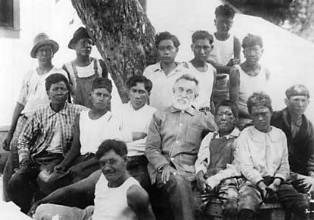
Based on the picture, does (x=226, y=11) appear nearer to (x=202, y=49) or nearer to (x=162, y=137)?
(x=202, y=49)

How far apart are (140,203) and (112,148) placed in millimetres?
403

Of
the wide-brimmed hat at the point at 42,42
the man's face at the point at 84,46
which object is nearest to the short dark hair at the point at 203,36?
the man's face at the point at 84,46

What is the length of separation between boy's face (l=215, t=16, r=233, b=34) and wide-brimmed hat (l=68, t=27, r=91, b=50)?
944 mm

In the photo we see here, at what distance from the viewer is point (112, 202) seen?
341 centimetres

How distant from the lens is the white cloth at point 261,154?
3021 millimetres

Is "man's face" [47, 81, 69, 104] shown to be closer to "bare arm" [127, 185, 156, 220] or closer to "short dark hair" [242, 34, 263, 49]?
"bare arm" [127, 185, 156, 220]

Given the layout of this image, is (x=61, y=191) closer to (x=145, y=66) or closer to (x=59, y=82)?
Answer: (x=59, y=82)

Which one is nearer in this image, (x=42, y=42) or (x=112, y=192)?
(x=112, y=192)

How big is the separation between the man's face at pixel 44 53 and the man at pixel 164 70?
0.83 m

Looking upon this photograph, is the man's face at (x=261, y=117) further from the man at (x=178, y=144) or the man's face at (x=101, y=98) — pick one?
the man's face at (x=101, y=98)

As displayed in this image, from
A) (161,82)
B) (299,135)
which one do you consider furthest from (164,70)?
(299,135)

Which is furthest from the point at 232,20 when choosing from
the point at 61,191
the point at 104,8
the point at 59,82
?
the point at 61,191

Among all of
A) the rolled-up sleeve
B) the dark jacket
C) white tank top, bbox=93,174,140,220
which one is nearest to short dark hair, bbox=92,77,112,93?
the rolled-up sleeve

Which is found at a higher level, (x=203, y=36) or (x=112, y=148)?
(x=203, y=36)
